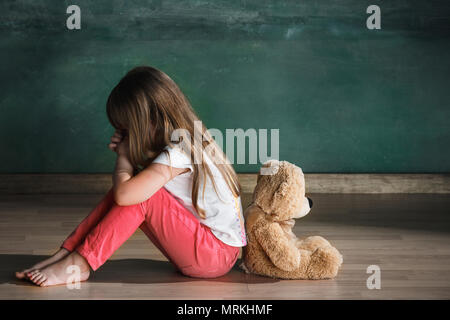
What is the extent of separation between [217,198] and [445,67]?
1922 millimetres

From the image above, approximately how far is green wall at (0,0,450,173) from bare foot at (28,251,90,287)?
152cm

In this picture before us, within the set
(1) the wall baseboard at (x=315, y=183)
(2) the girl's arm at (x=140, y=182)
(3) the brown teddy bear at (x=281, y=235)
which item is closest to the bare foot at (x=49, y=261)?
(2) the girl's arm at (x=140, y=182)

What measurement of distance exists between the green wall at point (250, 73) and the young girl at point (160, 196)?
1.45 m

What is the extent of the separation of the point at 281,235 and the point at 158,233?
0.35 m

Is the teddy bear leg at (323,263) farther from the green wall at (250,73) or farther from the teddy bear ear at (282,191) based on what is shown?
the green wall at (250,73)

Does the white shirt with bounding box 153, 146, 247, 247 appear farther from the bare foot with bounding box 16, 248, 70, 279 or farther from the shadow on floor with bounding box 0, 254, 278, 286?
the bare foot with bounding box 16, 248, 70, 279

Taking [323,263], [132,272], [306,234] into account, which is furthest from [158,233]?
[306,234]

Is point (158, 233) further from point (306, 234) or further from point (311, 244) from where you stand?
point (306, 234)

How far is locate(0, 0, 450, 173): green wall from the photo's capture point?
3.13 meters

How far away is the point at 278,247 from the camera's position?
1.77m

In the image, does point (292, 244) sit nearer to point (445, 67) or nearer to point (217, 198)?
point (217, 198)

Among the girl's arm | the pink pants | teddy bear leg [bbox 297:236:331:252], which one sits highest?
the girl's arm

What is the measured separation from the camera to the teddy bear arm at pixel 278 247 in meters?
1.77

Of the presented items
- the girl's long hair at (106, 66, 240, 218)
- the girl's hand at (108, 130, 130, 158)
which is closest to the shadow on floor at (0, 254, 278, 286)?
the girl's long hair at (106, 66, 240, 218)
